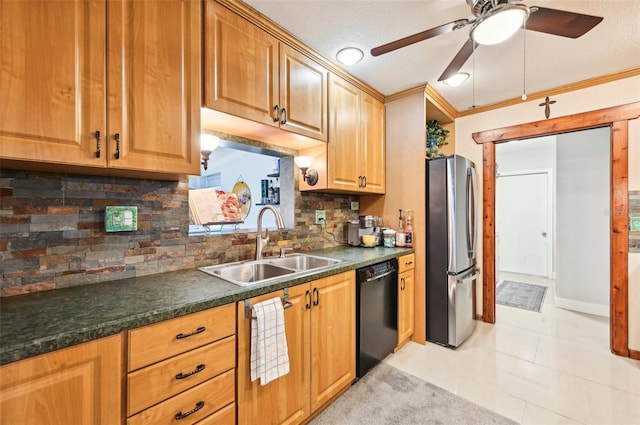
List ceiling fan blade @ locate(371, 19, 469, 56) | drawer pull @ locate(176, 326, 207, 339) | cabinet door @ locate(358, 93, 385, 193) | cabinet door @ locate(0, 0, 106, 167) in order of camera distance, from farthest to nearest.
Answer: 1. cabinet door @ locate(358, 93, 385, 193)
2. ceiling fan blade @ locate(371, 19, 469, 56)
3. drawer pull @ locate(176, 326, 207, 339)
4. cabinet door @ locate(0, 0, 106, 167)

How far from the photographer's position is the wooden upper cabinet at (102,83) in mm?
939

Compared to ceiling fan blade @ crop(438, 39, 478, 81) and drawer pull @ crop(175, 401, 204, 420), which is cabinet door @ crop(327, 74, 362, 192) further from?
drawer pull @ crop(175, 401, 204, 420)

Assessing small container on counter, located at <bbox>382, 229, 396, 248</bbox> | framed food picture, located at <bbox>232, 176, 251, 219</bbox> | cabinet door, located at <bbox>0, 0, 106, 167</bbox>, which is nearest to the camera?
cabinet door, located at <bbox>0, 0, 106, 167</bbox>

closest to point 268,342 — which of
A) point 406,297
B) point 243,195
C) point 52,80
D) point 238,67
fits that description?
point 52,80

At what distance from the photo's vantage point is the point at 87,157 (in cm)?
108

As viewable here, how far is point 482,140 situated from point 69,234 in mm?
3547

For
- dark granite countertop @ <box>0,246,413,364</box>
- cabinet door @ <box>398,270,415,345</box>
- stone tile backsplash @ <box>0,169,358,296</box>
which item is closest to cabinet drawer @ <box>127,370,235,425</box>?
dark granite countertop @ <box>0,246,413,364</box>

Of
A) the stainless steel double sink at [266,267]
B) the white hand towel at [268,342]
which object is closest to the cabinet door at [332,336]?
the stainless steel double sink at [266,267]

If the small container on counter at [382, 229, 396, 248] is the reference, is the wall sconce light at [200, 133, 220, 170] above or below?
above

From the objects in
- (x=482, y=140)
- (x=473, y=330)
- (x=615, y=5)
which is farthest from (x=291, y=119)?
(x=473, y=330)

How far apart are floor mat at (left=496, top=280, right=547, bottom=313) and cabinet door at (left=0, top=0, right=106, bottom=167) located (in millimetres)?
4490

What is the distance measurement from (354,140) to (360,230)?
2.81 feet

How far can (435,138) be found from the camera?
2.90m

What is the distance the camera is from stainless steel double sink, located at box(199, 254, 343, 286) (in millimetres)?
1732
